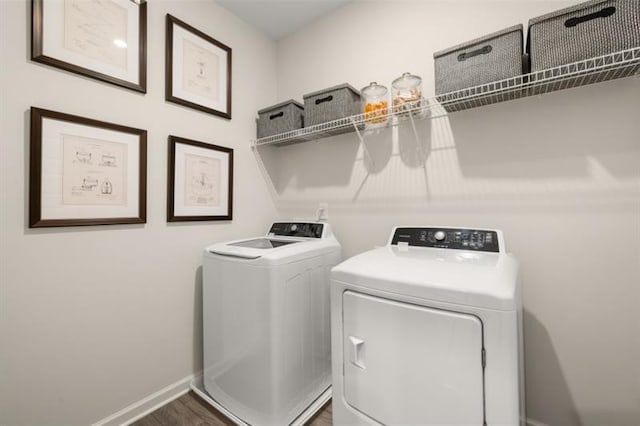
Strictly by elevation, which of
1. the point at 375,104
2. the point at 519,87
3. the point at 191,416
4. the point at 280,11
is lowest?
the point at 191,416

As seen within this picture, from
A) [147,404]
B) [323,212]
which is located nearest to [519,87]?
[323,212]

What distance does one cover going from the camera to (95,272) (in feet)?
4.57

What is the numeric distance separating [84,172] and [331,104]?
4.54ft

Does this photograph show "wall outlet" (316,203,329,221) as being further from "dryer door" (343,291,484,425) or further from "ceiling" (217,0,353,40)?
"ceiling" (217,0,353,40)

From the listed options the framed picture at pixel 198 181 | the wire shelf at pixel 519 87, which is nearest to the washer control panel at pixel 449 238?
the wire shelf at pixel 519 87

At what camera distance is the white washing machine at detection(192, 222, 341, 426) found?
139 centimetres

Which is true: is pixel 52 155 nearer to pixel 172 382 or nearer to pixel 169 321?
pixel 169 321

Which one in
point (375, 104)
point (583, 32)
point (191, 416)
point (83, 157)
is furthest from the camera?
point (375, 104)

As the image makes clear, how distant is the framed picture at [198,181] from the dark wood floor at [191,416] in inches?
43.1

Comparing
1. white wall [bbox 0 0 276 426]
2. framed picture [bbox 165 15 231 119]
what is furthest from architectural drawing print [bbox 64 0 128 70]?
framed picture [bbox 165 15 231 119]

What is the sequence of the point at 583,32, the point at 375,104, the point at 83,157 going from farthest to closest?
1. the point at 375,104
2. the point at 83,157
3. the point at 583,32

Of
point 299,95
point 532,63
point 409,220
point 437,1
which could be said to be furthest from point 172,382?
point 437,1

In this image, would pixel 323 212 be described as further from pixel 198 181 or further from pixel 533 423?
pixel 533 423

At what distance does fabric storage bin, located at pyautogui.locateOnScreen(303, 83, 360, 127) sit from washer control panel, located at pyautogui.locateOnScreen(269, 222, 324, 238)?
2.27 ft
